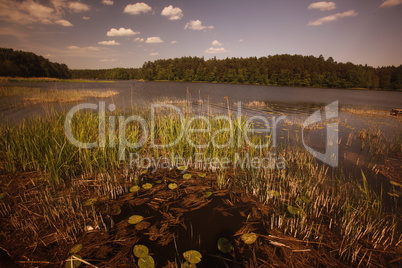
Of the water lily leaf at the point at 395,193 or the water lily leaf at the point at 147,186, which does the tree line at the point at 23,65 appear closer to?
the water lily leaf at the point at 147,186

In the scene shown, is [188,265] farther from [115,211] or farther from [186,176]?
[186,176]

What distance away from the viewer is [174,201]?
11.0 feet

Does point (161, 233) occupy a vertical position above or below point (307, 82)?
below

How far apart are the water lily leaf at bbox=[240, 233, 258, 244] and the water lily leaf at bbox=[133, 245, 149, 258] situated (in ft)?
4.49

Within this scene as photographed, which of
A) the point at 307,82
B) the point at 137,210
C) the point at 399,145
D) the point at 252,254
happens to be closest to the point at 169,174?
the point at 137,210

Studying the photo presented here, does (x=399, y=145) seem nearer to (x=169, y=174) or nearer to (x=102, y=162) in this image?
(x=169, y=174)

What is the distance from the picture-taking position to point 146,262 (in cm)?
210

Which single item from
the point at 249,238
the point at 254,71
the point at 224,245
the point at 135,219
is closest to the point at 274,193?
the point at 249,238

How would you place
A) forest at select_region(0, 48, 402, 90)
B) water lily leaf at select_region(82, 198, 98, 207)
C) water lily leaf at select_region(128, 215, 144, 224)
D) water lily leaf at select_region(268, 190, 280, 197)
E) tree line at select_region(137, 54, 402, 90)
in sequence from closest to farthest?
water lily leaf at select_region(128, 215, 144, 224) → water lily leaf at select_region(82, 198, 98, 207) → water lily leaf at select_region(268, 190, 280, 197) → forest at select_region(0, 48, 402, 90) → tree line at select_region(137, 54, 402, 90)

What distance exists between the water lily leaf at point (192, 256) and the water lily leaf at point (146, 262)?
408mm

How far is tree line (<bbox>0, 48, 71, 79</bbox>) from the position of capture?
66.5 m

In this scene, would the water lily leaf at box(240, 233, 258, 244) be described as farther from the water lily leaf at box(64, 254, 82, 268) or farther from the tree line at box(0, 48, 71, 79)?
the tree line at box(0, 48, 71, 79)

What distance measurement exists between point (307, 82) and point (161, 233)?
326 ft

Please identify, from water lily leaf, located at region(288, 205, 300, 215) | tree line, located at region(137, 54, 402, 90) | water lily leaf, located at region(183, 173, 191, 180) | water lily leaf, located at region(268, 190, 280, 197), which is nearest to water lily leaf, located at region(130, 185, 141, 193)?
water lily leaf, located at region(183, 173, 191, 180)
